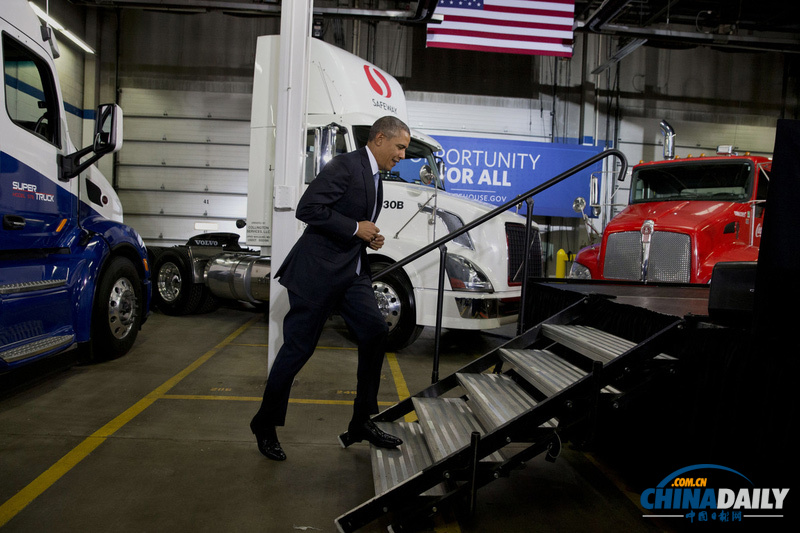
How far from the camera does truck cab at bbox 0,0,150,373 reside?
3547mm

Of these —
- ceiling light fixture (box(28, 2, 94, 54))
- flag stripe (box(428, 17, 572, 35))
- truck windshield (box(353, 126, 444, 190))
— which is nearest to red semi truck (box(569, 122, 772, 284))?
truck windshield (box(353, 126, 444, 190))

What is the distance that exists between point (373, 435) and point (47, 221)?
3040 mm

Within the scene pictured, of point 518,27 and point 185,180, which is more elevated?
point 518,27

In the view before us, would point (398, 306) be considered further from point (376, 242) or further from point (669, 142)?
point (669, 142)

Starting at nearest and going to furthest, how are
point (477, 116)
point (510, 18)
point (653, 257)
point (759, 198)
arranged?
point (653, 257) < point (759, 198) < point (510, 18) < point (477, 116)

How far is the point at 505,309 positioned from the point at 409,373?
1338 mm

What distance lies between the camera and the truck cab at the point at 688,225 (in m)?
6.16

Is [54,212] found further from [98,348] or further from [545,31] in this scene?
[545,31]

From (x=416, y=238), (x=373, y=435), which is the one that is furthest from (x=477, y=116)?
(x=373, y=435)

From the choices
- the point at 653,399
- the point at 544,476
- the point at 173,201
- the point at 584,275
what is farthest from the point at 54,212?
the point at 173,201

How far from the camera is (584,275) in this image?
24.6 feet

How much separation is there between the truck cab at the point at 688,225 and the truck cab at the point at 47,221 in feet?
19.2

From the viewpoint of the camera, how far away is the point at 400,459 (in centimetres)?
272

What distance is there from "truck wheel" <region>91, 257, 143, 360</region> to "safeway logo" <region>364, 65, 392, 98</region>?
3521 millimetres
